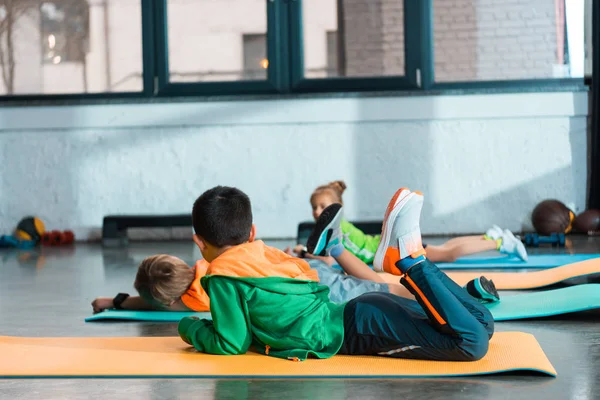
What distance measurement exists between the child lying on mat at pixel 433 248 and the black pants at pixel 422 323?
1923 mm

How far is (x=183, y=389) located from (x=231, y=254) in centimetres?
44

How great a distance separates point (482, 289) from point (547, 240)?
2813mm

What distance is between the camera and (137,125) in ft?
23.8

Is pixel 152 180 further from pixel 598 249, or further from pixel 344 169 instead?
pixel 598 249

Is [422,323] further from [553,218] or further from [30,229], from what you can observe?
[30,229]

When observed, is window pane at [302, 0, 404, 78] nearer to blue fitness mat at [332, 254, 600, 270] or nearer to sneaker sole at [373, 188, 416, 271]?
blue fitness mat at [332, 254, 600, 270]

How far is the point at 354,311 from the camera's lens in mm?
2688

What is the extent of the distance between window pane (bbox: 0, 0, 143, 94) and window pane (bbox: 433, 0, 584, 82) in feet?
8.54

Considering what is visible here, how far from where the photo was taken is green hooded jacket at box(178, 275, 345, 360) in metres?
2.63

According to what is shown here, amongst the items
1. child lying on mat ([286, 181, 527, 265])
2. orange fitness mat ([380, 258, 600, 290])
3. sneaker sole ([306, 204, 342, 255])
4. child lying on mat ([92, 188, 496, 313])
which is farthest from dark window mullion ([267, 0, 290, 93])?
sneaker sole ([306, 204, 342, 255])

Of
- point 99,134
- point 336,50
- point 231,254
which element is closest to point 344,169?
point 336,50

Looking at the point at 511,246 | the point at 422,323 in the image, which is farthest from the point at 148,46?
the point at 422,323

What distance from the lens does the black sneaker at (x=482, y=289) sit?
3.53m

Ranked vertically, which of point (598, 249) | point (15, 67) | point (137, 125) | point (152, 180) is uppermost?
point (15, 67)
